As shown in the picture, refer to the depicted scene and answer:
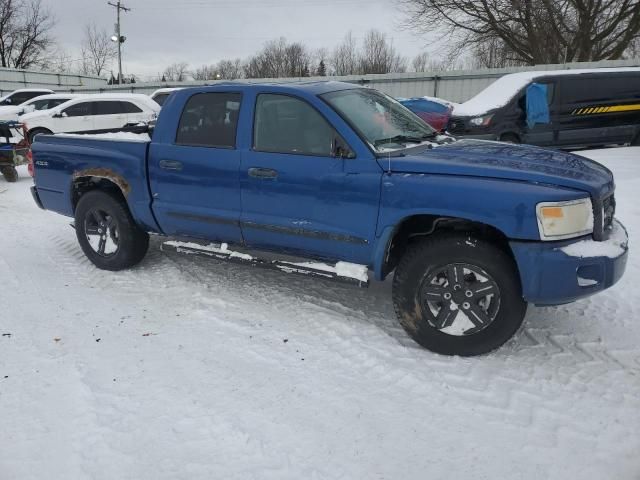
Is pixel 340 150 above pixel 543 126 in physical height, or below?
below

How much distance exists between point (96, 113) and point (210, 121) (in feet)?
37.9

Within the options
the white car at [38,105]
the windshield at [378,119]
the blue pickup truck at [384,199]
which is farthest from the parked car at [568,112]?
the white car at [38,105]

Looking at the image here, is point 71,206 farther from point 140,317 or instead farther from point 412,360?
point 412,360

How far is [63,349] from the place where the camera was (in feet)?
10.9

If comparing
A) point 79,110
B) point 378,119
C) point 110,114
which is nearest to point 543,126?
point 378,119

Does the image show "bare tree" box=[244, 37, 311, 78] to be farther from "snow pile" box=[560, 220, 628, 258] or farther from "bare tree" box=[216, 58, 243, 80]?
"snow pile" box=[560, 220, 628, 258]

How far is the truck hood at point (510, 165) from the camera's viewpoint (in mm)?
2871

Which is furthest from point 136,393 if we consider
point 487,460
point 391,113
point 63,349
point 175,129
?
point 391,113

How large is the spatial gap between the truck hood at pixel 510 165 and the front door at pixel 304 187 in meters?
0.30

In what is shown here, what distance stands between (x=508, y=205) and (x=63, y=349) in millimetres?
3055

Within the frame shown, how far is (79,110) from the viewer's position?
13773 mm

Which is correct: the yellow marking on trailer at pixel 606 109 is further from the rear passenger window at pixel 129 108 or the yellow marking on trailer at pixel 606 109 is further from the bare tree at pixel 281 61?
the bare tree at pixel 281 61

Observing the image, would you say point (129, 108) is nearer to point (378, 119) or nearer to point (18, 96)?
point (18, 96)

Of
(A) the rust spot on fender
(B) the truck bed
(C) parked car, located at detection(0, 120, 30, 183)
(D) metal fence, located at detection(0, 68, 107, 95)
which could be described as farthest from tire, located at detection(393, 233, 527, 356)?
(D) metal fence, located at detection(0, 68, 107, 95)
